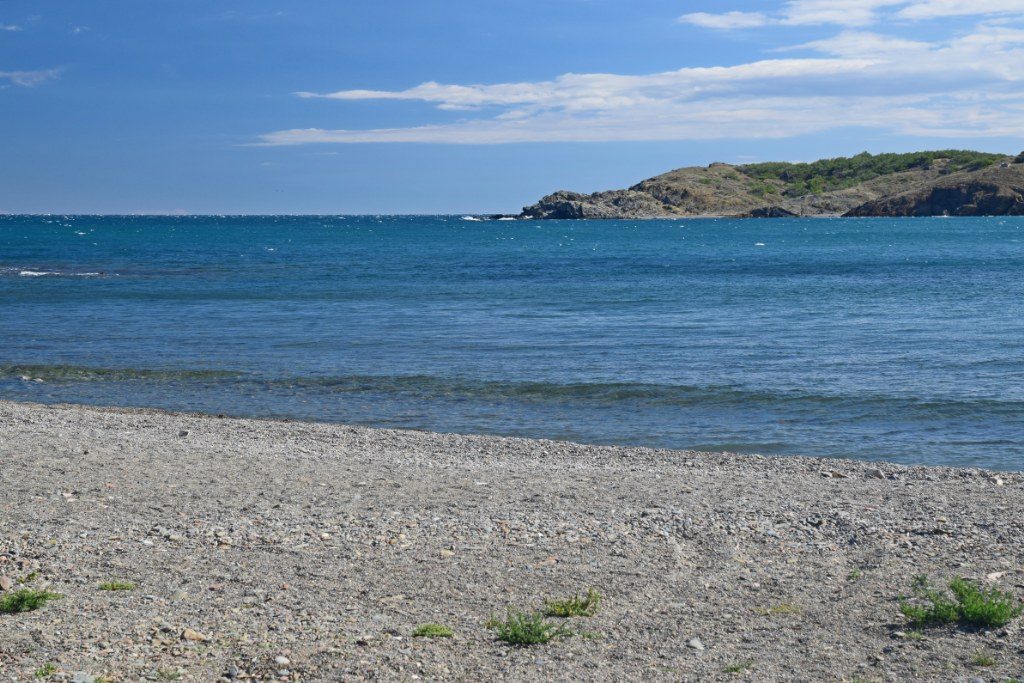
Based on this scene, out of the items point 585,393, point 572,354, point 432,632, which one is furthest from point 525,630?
point 572,354

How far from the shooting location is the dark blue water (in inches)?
706

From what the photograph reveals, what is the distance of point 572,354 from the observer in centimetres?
2564

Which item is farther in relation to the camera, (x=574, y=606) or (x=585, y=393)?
(x=585, y=393)

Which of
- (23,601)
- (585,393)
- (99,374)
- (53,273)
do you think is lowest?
(585,393)

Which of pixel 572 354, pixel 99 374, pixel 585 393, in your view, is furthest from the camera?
pixel 572 354

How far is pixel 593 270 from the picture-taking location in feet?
202

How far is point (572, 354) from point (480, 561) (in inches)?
661

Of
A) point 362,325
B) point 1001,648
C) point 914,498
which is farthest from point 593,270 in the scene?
point 1001,648

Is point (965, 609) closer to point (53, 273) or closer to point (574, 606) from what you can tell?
point (574, 606)

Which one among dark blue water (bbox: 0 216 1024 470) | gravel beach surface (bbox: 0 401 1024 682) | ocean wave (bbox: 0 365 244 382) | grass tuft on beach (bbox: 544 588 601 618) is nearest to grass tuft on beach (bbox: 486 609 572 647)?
gravel beach surface (bbox: 0 401 1024 682)

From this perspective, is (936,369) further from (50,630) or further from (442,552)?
(50,630)

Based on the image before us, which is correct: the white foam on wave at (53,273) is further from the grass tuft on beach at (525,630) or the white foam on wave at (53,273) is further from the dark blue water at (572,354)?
the grass tuft on beach at (525,630)

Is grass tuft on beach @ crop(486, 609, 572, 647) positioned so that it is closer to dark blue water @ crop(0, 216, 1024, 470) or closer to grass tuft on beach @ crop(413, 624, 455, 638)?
grass tuft on beach @ crop(413, 624, 455, 638)

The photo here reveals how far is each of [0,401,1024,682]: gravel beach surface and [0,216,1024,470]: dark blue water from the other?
11.8ft
